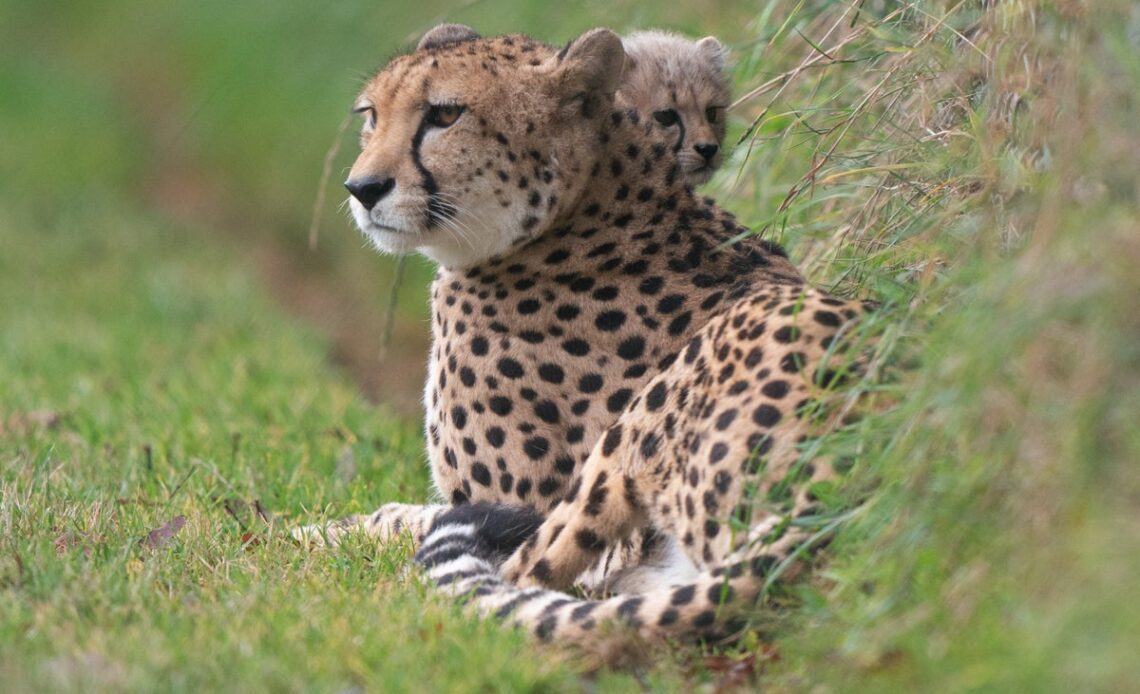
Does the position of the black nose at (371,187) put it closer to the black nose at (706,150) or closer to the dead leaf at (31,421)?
the black nose at (706,150)

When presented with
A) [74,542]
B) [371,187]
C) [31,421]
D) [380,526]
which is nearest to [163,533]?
[74,542]

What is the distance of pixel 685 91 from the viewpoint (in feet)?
15.9

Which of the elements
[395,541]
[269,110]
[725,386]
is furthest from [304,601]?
[269,110]

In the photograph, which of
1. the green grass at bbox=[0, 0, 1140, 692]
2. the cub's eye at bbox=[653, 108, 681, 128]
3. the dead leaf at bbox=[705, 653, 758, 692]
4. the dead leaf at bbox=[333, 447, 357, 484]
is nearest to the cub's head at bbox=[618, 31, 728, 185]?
the cub's eye at bbox=[653, 108, 681, 128]

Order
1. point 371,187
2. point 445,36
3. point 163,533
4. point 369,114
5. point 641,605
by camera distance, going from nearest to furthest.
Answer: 1. point 641,605
2. point 163,533
3. point 371,187
4. point 369,114
5. point 445,36

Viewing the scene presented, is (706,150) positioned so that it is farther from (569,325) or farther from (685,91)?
(569,325)

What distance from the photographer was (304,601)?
310cm

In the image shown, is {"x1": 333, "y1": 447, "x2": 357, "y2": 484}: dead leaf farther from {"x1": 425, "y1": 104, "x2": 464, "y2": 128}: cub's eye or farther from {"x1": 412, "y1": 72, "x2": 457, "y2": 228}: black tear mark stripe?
{"x1": 425, "y1": 104, "x2": 464, "y2": 128}: cub's eye

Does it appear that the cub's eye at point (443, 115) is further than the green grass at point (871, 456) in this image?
Yes

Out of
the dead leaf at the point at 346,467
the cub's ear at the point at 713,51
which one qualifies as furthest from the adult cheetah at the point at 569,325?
the cub's ear at the point at 713,51

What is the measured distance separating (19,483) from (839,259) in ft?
6.56

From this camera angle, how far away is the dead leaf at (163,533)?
3.53 meters

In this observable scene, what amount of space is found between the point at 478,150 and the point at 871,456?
1.37 metres

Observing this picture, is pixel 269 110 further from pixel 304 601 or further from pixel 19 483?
pixel 304 601
